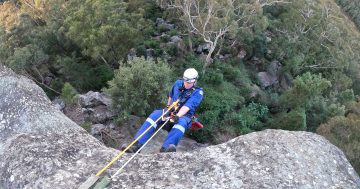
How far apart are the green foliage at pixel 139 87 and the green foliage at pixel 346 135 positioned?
18.5 ft

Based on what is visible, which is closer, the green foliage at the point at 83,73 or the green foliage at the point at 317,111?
the green foliage at the point at 83,73

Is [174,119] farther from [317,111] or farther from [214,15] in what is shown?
[317,111]

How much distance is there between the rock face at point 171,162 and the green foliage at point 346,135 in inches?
134

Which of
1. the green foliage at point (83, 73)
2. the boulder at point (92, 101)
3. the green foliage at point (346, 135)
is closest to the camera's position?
the green foliage at point (346, 135)

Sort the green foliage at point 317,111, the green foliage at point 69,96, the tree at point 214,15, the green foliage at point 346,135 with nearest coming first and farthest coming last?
the green foliage at point 346,135 < the green foliage at point 69,96 < the tree at point 214,15 < the green foliage at point 317,111

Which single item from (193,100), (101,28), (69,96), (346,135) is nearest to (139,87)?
(69,96)

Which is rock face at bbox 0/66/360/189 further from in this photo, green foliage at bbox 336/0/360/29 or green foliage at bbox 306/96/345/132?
green foliage at bbox 336/0/360/29

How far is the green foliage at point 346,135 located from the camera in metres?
10.8

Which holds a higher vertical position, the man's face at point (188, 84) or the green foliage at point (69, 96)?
the man's face at point (188, 84)


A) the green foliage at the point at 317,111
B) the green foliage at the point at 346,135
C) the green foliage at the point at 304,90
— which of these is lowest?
the green foliage at the point at 317,111

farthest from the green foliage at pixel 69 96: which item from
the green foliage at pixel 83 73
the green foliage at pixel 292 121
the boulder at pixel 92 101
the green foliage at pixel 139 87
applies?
the green foliage at pixel 292 121

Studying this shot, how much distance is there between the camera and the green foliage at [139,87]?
41.5 ft

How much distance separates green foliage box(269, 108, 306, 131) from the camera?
17625 millimetres

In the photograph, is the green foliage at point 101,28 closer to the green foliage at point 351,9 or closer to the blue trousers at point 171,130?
the blue trousers at point 171,130
